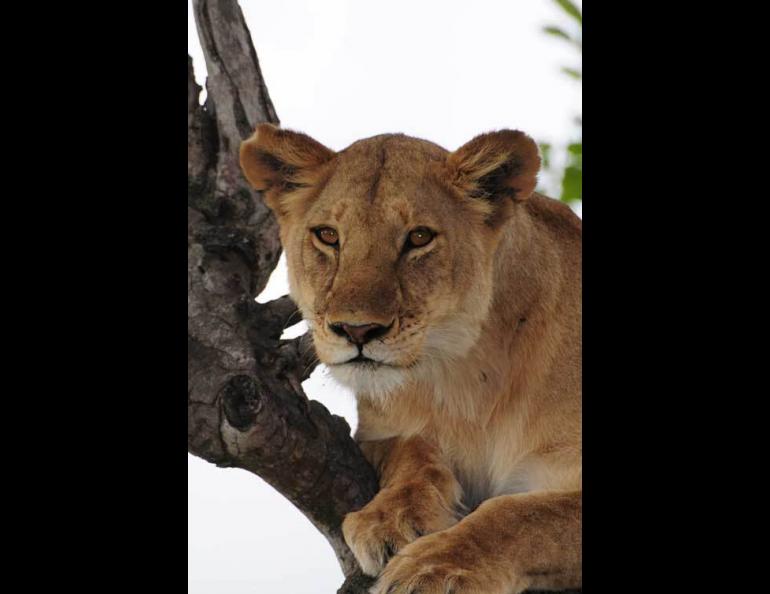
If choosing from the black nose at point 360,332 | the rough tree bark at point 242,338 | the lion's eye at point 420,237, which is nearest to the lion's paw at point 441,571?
the rough tree bark at point 242,338

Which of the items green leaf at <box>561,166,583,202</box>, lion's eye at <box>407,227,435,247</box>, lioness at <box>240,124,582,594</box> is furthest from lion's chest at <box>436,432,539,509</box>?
green leaf at <box>561,166,583,202</box>

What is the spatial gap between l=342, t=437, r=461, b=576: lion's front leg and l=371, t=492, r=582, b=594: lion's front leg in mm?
135

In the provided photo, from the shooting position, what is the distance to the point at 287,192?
11.9ft

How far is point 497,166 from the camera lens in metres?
3.39

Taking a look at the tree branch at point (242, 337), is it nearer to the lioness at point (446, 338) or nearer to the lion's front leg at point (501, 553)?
the lioness at point (446, 338)

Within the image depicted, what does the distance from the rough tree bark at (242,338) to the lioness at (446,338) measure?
17cm

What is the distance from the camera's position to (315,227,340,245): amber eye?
329cm

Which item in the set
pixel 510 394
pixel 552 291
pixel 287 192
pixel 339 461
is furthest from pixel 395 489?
pixel 287 192

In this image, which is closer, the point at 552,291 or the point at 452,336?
the point at 452,336
